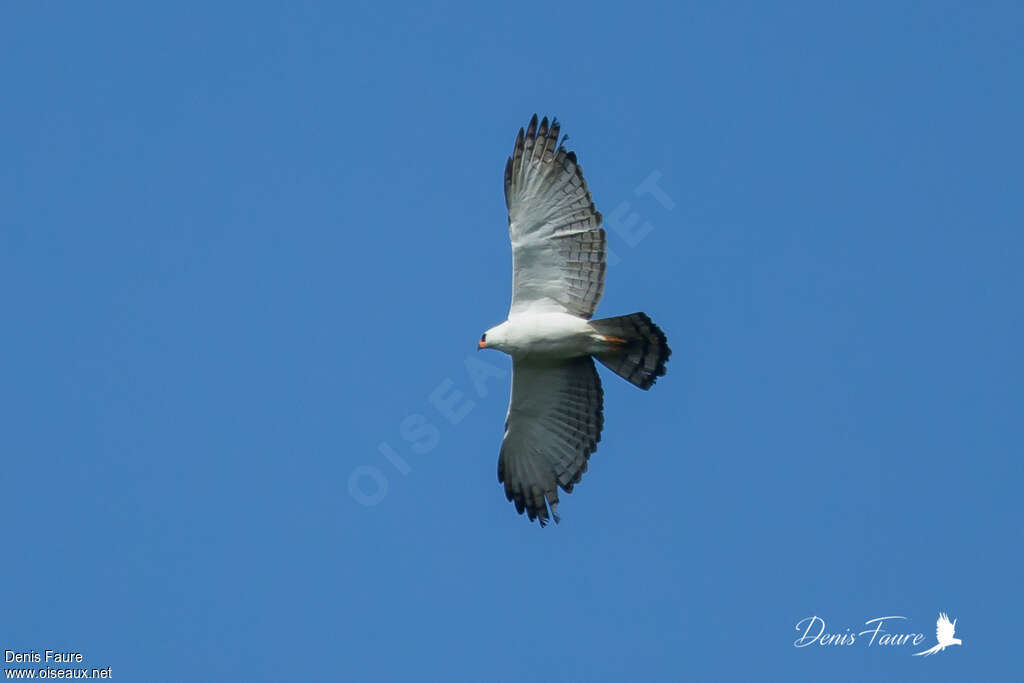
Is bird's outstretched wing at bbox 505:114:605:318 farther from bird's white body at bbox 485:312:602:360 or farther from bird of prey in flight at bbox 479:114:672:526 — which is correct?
bird's white body at bbox 485:312:602:360

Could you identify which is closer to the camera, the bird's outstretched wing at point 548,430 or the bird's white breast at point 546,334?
the bird's white breast at point 546,334

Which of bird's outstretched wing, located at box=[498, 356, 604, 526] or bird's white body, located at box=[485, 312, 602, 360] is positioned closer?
bird's white body, located at box=[485, 312, 602, 360]

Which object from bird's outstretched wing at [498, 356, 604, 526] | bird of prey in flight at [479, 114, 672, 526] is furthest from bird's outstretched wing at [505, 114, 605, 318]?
bird's outstretched wing at [498, 356, 604, 526]

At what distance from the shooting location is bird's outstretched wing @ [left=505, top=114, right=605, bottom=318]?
14375 mm

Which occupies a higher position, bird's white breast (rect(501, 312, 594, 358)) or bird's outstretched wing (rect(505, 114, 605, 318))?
bird's outstretched wing (rect(505, 114, 605, 318))

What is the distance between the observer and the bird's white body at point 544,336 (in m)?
14.5

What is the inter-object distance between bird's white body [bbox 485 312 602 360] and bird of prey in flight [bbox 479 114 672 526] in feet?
0.04

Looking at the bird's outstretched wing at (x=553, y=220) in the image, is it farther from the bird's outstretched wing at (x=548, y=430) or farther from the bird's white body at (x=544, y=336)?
the bird's outstretched wing at (x=548, y=430)

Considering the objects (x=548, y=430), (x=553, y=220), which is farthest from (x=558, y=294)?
(x=548, y=430)

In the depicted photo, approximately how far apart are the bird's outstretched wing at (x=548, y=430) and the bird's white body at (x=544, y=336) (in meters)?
0.37

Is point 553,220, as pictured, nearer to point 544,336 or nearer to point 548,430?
point 544,336

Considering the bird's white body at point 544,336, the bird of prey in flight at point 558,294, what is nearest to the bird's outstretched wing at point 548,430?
the bird of prey in flight at point 558,294

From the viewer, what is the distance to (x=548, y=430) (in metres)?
15.5

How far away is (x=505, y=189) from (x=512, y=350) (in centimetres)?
181
